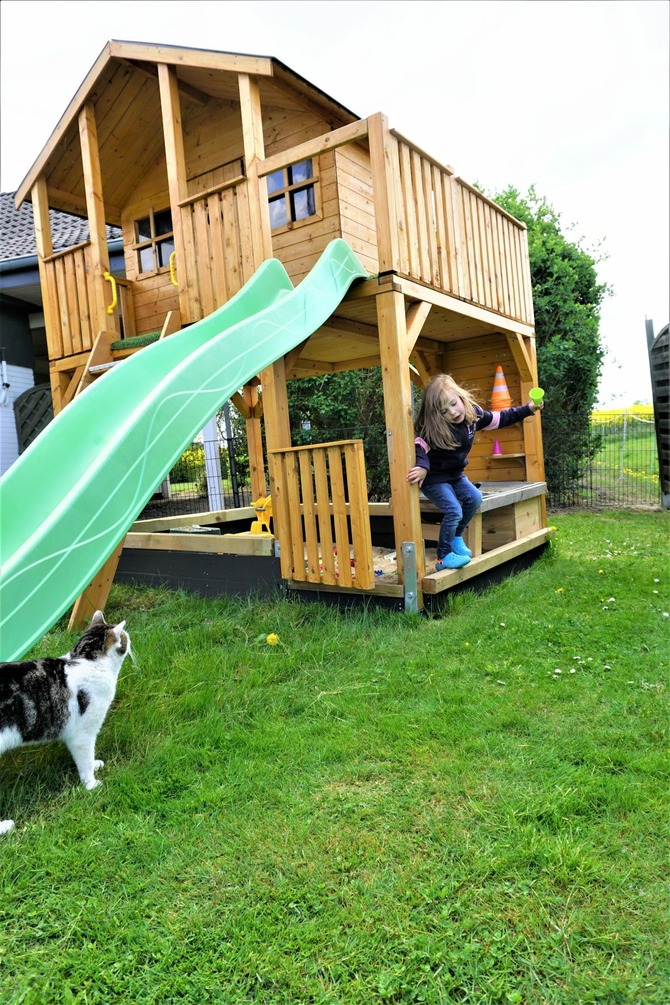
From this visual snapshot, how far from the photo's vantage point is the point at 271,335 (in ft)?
14.5

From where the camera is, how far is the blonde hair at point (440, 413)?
5121 millimetres

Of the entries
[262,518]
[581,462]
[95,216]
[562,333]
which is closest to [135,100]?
[95,216]

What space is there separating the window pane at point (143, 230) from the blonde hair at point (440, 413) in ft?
16.6

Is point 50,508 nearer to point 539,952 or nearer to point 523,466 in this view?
point 539,952

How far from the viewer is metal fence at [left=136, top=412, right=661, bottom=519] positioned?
11.1m

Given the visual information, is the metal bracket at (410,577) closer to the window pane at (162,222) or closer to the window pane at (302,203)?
the window pane at (302,203)

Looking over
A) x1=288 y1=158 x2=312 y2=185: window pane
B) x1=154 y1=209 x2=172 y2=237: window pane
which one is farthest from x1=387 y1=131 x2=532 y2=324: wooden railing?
x1=154 y1=209 x2=172 y2=237: window pane

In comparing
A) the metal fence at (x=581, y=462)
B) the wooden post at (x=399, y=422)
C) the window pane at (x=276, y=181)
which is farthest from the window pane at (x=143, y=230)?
the wooden post at (x=399, y=422)

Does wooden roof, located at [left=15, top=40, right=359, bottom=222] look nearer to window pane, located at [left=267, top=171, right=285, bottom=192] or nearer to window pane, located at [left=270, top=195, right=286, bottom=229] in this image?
window pane, located at [left=267, top=171, right=285, bottom=192]

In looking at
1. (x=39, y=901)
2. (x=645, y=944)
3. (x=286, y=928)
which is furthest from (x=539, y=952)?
(x=39, y=901)

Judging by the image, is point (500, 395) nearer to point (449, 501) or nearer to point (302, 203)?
point (449, 501)

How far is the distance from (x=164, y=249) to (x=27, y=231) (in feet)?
21.9

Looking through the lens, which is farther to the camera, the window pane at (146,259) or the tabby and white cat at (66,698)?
the window pane at (146,259)

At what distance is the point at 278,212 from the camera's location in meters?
7.08
